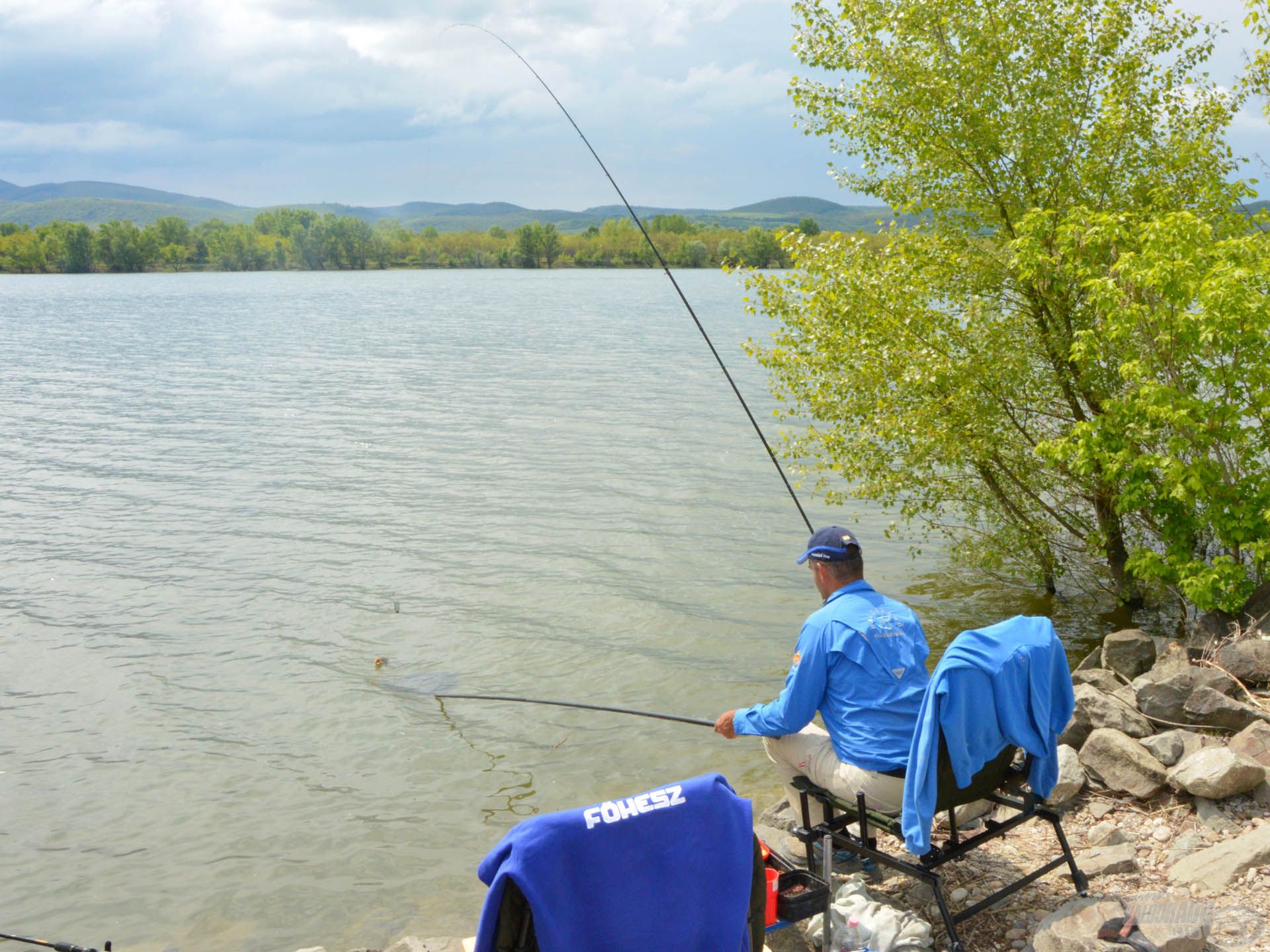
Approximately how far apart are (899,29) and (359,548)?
1038 centimetres

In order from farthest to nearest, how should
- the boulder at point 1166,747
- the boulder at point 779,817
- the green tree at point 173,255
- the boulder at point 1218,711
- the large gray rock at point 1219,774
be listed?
the green tree at point 173,255 → the boulder at point 1218,711 → the boulder at point 779,817 → the boulder at point 1166,747 → the large gray rock at point 1219,774

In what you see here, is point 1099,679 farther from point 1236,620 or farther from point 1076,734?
point 1076,734

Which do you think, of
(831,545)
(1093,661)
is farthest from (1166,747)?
(1093,661)

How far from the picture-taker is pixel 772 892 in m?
4.54

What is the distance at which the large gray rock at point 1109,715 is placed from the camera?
283 inches

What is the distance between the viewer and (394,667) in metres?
11.4

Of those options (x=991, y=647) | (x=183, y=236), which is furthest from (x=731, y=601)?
(x=183, y=236)

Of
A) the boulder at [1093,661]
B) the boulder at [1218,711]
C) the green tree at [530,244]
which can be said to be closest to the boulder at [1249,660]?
the boulder at [1218,711]

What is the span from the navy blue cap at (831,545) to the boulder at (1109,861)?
201 centimetres

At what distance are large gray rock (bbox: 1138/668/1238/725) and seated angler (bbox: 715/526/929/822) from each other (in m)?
3.33

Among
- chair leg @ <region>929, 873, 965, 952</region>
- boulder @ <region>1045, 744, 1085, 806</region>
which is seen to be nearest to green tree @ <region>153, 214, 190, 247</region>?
boulder @ <region>1045, 744, 1085, 806</region>

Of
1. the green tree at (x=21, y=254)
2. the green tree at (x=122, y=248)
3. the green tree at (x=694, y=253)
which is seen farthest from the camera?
the green tree at (x=122, y=248)

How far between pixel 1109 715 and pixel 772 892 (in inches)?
154

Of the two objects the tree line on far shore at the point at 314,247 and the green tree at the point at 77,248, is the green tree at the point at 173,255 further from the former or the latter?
the green tree at the point at 77,248
